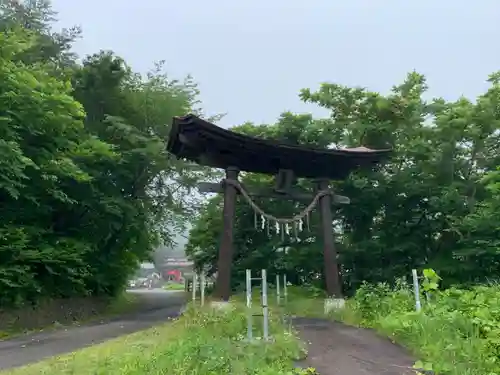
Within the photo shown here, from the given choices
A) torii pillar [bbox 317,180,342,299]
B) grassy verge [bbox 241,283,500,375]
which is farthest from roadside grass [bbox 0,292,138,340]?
grassy verge [bbox 241,283,500,375]

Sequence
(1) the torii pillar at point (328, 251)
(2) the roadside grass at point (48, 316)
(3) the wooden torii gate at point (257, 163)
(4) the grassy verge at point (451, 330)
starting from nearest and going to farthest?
(4) the grassy verge at point (451, 330) < (3) the wooden torii gate at point (257, 163) < (2) the roadside grass at point (48, 316) < (1) the torii pillar at point (328, 251)

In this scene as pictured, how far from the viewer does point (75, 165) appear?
1274cm

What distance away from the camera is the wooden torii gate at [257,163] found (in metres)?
10.8

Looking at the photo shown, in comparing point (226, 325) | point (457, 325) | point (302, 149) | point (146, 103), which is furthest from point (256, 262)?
point (457, 325)

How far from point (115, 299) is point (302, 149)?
10.8 m

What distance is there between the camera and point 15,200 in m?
11.9

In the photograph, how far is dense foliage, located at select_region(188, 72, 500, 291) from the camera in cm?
1368

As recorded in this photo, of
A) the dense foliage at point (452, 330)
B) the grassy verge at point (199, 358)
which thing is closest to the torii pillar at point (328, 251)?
the dense foliage at point (452, 330)

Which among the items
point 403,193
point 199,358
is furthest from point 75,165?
point 403,193

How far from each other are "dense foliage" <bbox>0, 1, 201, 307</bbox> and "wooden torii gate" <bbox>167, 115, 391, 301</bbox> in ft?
11.0

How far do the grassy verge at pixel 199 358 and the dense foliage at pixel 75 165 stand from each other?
5.69 metres

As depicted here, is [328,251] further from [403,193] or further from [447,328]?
[447,328]

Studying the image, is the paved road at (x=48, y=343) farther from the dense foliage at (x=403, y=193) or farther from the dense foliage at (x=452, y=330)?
the dense foliage at (x=403, y=193)

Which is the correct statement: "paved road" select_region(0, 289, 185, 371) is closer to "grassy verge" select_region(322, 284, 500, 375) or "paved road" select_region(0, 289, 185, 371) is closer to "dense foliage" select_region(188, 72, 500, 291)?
"grassy verge" select_region(322, 284, 500, 375)
